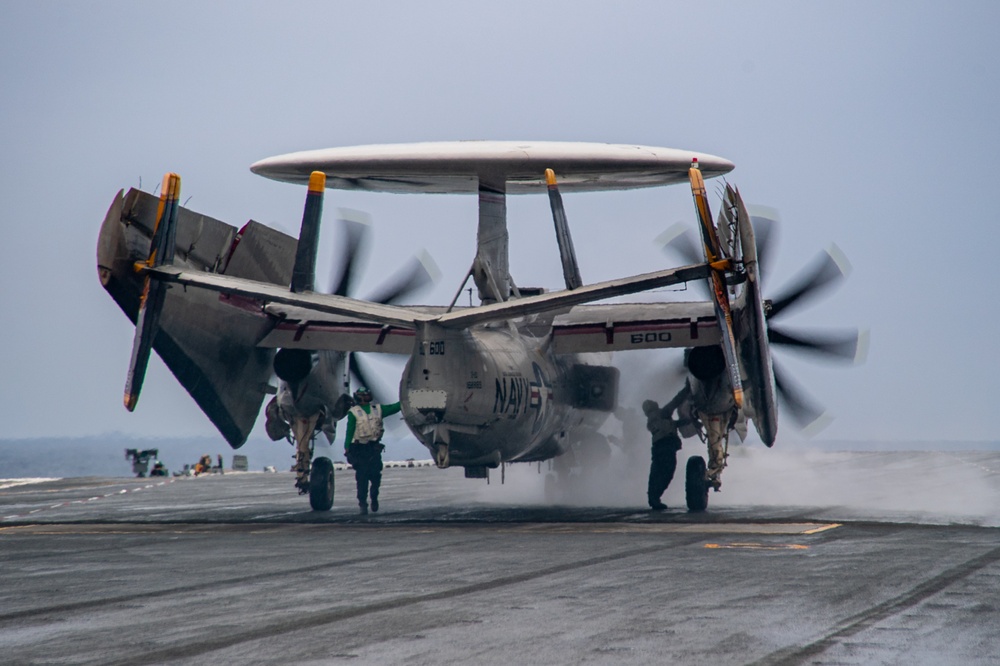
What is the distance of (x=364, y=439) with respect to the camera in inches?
946

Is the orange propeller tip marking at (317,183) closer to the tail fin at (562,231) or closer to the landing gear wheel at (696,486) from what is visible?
the tail fin at (562,231)

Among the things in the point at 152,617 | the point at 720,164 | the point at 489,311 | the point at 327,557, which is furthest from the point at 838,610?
the point at 720,164

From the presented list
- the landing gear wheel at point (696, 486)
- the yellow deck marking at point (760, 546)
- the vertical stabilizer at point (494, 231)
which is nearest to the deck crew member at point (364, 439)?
the vertical stabilizer at point (494, 231)

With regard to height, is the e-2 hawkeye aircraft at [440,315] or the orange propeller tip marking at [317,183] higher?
the orange propeller tip marking at [317,183]

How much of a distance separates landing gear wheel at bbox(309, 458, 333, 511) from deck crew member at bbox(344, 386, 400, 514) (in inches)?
38.7

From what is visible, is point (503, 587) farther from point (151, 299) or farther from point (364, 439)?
point (364, 439)

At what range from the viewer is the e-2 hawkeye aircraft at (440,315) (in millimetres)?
20141

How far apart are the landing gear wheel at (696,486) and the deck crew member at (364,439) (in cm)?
681

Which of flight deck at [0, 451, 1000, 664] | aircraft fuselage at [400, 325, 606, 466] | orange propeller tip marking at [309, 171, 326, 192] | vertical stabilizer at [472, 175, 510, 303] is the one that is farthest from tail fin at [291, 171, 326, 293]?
vertical stabilizer at [472, 175, 510, 303]

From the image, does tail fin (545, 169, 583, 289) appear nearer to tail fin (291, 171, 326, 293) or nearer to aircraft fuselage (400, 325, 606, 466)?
aircraft fuselage (400, 325, 606, 466)

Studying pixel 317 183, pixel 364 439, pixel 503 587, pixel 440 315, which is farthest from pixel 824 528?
pixel 317 183

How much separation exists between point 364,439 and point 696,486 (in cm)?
737

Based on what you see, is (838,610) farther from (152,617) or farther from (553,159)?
(553,159)

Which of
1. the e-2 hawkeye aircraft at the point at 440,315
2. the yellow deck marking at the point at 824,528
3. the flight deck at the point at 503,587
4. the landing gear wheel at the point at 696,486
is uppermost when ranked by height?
the e-2 hawkeye aircraft at the point at 440,315
